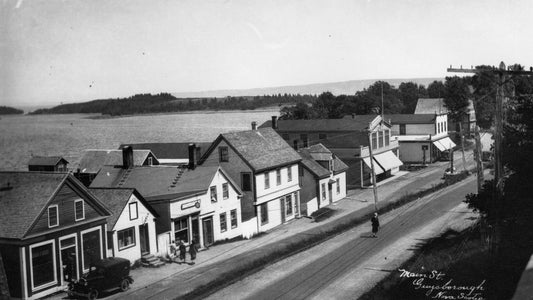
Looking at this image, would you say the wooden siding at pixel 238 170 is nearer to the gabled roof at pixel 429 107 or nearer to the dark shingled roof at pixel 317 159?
the dark shingled roof at pixel 317 159

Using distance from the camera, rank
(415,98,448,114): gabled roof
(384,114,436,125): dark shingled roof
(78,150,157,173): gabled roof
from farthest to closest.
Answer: (415,98,448,114): gabled roof
(384,114,436,125): dark shingled roof
(78,150,157,173): gabled roof

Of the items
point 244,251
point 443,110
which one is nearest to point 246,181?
point 244,251

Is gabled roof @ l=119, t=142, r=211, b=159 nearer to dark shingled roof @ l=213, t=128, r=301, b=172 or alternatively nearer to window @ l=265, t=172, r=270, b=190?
dark shingled roof @ l=213, t=128, r=301, b=172

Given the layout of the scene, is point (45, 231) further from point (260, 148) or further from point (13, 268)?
point (260, 148)

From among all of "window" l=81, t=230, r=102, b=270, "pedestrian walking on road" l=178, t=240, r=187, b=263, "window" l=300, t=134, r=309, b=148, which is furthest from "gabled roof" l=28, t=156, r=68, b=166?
"window" l=300, t=134, r=309, b=148

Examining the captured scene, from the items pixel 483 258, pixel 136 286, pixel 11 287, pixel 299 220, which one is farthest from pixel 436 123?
pixel 11 287

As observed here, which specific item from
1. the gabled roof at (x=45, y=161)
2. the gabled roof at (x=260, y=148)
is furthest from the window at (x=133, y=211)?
the gabled roof at (x=45, y=161)
